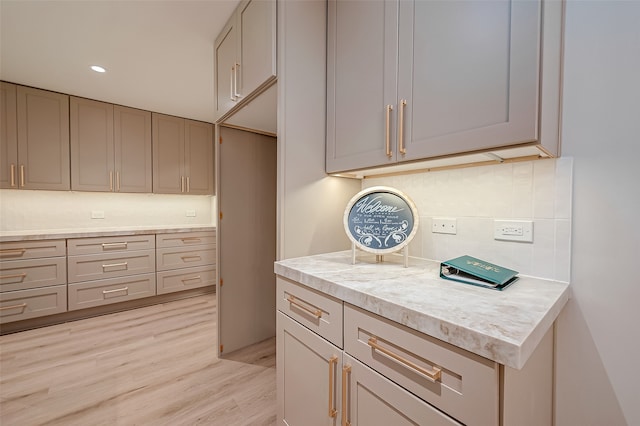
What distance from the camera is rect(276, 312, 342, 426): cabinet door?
0.96 meters

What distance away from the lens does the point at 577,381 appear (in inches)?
37.6

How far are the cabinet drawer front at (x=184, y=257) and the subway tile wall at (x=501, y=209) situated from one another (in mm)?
3009

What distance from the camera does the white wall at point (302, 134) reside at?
4.47ft

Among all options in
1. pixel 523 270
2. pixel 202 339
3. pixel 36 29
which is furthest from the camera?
pixel 202 339

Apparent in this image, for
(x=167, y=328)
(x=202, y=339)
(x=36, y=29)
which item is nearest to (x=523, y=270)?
(x=202, y=339)

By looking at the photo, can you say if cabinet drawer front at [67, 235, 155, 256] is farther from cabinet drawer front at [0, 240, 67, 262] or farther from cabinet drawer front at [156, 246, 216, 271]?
cabinet drawer front at [156, 246, 216, 271]

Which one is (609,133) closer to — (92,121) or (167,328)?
(167,328)

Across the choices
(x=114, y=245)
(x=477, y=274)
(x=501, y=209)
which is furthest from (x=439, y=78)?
(x=114, y=245)

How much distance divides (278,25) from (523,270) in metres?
1.62

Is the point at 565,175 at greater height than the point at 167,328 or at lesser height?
greater

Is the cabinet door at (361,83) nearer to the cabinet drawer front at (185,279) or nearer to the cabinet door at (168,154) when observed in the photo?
the cabinet drawer front at (185,279)

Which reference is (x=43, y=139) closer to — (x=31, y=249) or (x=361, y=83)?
(x=31, y=249)

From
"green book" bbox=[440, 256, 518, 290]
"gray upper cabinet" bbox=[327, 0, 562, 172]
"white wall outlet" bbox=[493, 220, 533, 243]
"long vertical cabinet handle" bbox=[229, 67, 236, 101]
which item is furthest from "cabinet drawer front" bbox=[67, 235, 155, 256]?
"white wall outlet" bbox=[493, 220, 533, 243]

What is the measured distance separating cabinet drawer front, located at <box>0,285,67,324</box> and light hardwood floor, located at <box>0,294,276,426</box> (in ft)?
0.55
